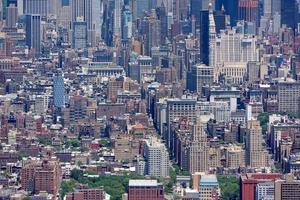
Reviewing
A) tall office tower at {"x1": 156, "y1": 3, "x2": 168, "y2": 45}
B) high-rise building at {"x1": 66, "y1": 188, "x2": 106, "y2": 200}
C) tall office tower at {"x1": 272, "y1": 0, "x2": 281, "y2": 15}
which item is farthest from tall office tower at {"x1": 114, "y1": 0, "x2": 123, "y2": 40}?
high-rise building at {"x1": 66, "y1": 188, "x2": 106, "y2": 200}

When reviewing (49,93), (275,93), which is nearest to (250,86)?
(275,93)

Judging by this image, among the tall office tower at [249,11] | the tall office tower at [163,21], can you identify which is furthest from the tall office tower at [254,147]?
the tall office tower at [249,11]

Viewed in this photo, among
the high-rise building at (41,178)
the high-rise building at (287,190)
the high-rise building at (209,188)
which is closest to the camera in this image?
the high-rise building at (287,190)

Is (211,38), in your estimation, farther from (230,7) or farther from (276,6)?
(276,6)

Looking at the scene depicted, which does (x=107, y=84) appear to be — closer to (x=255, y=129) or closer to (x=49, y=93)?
(x=49, y=93)

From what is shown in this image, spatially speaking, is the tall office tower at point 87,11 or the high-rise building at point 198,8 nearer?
the high-rise building at point 198,8

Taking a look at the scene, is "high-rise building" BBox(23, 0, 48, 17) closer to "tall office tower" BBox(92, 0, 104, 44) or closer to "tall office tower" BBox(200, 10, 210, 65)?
"tall office tower" BBox(92, 0, 104, 44)

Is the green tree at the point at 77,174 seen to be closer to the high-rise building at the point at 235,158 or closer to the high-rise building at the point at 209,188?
the high-rise building at the point at 209,188
